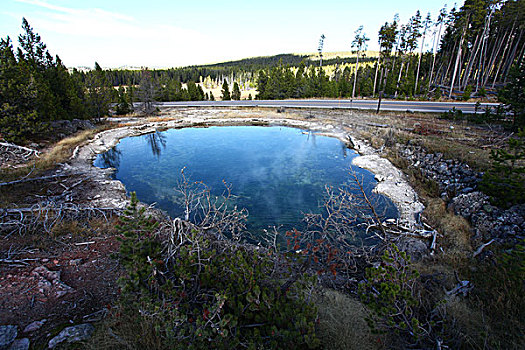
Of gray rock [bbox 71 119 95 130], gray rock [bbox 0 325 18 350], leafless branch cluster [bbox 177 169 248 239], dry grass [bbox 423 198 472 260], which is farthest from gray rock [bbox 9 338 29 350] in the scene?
gray rock [bbox 71 119 95 130]

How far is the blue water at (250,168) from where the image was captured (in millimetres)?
11602

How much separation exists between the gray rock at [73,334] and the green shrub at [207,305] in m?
0.50

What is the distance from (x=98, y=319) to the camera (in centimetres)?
418

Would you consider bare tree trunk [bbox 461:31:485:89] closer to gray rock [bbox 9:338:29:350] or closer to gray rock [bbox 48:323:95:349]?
gray rock [bbox 48:323:95:349]

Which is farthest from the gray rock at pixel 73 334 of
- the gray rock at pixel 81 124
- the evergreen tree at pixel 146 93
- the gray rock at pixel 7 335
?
the evergreen tree at pixel 146 93

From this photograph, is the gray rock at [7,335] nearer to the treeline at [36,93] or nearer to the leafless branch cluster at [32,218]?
the leafless branch cluster at [32,218]

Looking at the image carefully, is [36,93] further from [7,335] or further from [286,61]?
[286,61]

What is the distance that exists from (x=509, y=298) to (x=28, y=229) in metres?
11.1

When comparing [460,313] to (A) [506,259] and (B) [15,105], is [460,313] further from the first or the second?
(B) [15,105]

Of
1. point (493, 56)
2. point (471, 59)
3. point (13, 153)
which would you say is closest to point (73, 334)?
point (13, 153)

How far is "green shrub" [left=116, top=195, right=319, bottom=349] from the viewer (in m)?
3.19

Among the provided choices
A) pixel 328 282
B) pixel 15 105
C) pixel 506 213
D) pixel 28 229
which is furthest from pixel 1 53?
pixel 506 213

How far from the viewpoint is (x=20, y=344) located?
356 cm

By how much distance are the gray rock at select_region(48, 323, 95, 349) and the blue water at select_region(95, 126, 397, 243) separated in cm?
631
